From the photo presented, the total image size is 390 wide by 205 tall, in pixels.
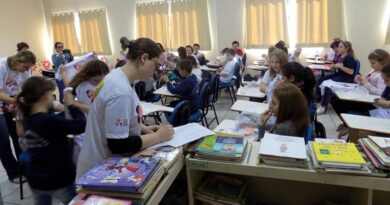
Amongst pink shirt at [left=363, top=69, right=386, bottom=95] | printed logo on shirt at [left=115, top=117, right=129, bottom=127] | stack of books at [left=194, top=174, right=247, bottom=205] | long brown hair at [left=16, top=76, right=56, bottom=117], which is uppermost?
long brown hair at [left=16, top=76, right=56, bottom=117]

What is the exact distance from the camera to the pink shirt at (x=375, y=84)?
3.51 metres

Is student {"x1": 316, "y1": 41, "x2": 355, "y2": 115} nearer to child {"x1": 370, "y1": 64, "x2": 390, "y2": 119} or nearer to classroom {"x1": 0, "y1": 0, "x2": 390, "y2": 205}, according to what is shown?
classroom {"x1": 0, "y1": 0, "x2": 390, "y2": 205}

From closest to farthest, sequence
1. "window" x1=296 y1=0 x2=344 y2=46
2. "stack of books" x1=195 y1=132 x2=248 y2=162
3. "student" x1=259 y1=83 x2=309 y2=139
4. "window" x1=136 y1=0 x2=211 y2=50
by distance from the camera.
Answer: "stack of books" x1=195 y1=132 x2=248 y2=162 → "student" x1=259 y1=83 x2=309 y2=139 → "window" x1=296 y1=0 x2=344 y2=46 → "window" x1=136 y1=0 x2=211 y2=50

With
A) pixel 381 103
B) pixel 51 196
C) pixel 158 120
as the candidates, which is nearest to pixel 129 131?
pixel 51 196

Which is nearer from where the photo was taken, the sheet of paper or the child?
the sheet of paper

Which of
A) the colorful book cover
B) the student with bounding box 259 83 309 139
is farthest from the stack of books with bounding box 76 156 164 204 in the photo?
the student with bounding box 259 83 309 139

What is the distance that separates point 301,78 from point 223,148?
1.63 m

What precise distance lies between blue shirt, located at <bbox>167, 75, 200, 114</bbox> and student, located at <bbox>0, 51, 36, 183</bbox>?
67.4 inches

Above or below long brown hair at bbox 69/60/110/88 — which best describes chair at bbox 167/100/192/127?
below

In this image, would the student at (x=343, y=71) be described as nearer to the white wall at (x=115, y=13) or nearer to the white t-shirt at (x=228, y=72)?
the white t-shirt at (x=228, y=72)

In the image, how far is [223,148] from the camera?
1.28 metres

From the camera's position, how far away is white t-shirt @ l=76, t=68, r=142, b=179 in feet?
3.82

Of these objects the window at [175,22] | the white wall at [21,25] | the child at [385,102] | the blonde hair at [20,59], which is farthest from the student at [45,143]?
the white wall at [21,25]

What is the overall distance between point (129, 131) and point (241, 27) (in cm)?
747
